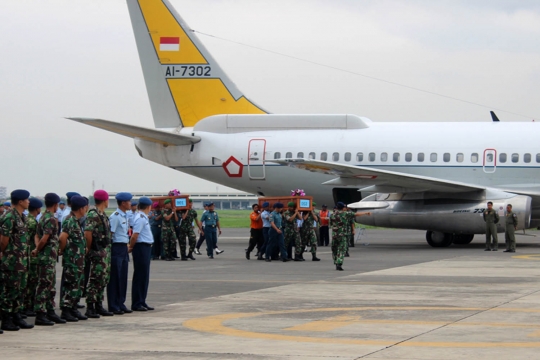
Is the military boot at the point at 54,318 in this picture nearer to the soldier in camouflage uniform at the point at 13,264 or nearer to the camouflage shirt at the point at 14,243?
the soldier in camouflage uniform at the point at 13,264

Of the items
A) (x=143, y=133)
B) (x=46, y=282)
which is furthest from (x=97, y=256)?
(x=143, y=133)

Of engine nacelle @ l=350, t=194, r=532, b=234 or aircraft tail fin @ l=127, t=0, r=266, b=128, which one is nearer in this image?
engine nacelle @ l=350, t=194, r=532, b=234

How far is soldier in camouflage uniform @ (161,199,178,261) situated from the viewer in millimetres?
21703

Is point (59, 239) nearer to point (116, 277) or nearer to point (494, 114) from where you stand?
point (116, 277)

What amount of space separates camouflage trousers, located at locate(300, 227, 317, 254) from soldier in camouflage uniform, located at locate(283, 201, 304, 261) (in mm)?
139

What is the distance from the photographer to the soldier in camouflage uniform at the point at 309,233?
2072cm

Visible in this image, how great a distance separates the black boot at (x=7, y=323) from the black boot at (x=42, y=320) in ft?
1.18

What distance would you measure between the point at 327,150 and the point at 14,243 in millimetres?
18356

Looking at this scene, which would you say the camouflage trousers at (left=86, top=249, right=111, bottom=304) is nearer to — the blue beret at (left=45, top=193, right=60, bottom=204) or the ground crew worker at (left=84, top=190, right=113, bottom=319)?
the ground crew worker at (left=84, top=190, right=113, bottom=319)

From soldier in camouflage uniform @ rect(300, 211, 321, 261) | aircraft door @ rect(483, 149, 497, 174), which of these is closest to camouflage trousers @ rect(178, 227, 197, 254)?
soldier in camouflage uniform @ rect(300, 211, 321, 261)

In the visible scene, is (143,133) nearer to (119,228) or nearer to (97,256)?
(119,228)

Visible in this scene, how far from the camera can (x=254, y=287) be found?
13875mm

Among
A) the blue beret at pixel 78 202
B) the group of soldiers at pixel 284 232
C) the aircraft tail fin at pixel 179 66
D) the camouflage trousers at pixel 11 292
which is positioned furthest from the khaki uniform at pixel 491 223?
the camouflage trousers at pixel 11 292

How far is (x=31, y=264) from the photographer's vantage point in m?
10.4
